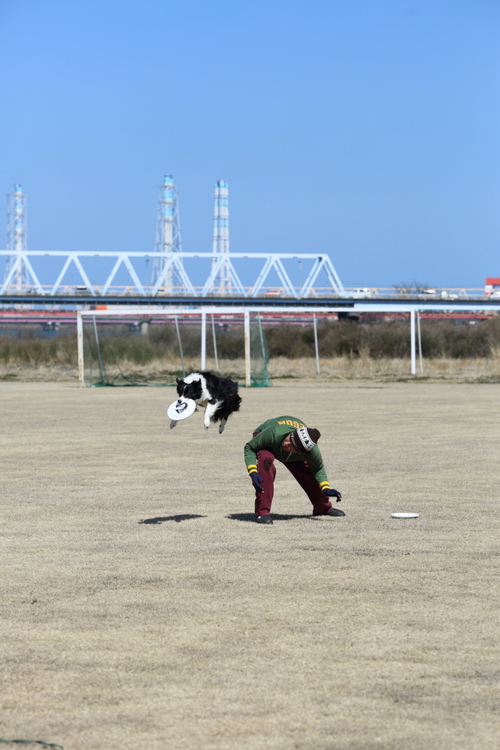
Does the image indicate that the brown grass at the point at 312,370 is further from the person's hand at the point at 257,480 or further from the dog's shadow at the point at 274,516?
the person's hand at the point at 257,480

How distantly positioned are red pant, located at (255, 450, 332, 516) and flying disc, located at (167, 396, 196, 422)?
102cm

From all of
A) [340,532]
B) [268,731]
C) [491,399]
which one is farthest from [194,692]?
[491,399]

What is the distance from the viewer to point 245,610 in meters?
6.16

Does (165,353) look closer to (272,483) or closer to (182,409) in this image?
(272,483)

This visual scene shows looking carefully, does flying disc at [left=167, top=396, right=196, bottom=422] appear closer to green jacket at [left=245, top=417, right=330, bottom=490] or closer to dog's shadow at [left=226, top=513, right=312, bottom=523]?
green jacket at [left=245, top=417, right=330, bottom=490]

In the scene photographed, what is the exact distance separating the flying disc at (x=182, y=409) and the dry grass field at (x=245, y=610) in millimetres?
994

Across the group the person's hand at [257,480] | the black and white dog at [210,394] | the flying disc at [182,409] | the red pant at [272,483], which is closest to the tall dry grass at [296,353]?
the red pant at [272,483]

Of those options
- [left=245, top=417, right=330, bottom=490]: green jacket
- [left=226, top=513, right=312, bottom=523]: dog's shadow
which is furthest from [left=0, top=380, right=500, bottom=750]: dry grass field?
[left=245, top=417, right=330, bottom=490]: green jacket

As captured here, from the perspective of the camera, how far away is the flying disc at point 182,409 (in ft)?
27.4

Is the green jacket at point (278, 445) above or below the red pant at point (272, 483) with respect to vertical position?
above

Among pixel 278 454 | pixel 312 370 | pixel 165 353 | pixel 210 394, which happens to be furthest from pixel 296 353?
pixel 210 394

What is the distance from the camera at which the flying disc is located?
8359mm

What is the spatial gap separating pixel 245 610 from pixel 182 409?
257cm

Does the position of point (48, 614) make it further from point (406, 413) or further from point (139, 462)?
point (406, 413)
